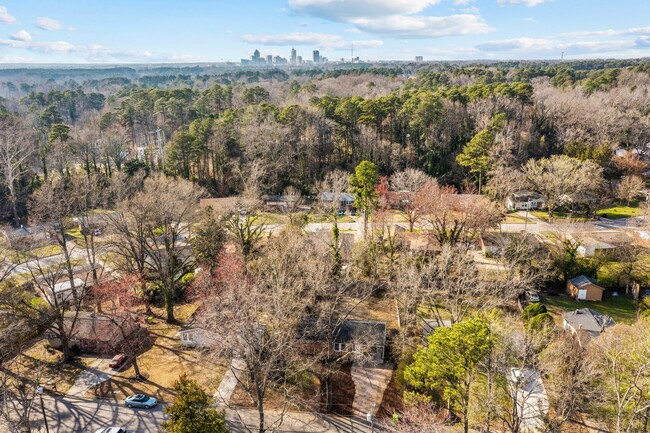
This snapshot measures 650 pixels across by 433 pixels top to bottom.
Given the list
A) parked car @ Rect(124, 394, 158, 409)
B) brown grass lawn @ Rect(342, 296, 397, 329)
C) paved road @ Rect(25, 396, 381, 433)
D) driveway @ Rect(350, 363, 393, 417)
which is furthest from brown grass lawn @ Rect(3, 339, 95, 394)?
brown grass lawn @ Rect(342, 296, 397, 329)

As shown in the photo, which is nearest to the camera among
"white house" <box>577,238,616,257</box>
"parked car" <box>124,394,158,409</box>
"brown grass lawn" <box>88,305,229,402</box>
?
"parked car" <box>124,394,158,409</box>

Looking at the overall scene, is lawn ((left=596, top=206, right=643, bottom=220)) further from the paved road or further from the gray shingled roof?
the paved road

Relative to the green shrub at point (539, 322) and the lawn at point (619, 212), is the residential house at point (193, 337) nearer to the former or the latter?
the green shrub at point (539, 322)

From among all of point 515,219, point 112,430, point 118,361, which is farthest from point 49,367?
point 515,219

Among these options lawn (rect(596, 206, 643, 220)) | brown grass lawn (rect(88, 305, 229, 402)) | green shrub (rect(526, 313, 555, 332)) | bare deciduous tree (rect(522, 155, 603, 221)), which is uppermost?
bare deciduous tree (rect(522, 155, 603, 221))

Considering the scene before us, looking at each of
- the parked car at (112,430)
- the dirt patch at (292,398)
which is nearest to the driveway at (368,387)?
the dirt patch at (292,398)

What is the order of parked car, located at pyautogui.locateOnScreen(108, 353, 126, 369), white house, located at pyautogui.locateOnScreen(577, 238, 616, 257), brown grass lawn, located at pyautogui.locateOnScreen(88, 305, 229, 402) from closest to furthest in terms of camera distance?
1. brown grass lawn, located at pyautogui.locateOnScreen(88, 305, 229, 402)
2. parked car, located at pyautogui.locateOnScreen(108, 353, 126, 369)
3. white house, located at pyautogui.locateOnScreen(577, 238, 616, 257)

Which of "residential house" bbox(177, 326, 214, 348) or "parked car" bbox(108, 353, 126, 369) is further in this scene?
"residential house" bbox(177, 326, 214, 348)
